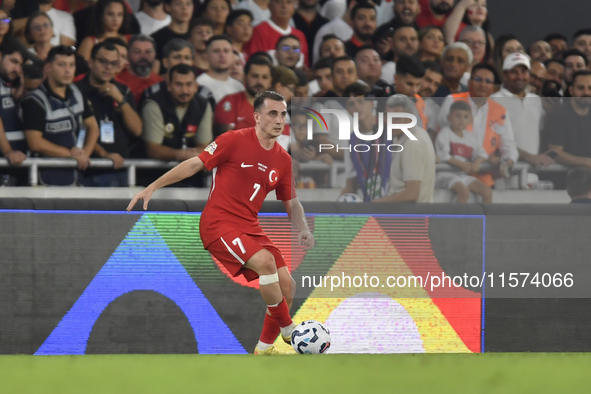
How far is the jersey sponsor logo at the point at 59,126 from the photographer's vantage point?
20.3 ft

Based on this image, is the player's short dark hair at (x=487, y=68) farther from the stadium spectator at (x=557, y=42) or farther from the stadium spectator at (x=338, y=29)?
the stadium spectator at (x=557, y=42)

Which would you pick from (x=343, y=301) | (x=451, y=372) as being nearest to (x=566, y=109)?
(x=343, y=301)

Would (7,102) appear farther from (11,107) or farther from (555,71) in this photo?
(555,71)

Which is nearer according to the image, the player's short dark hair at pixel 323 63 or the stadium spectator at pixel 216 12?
the player's short dark hair at pixel 323 63

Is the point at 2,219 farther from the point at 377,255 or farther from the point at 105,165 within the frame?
the point at 377,255

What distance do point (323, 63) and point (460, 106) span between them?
186cm

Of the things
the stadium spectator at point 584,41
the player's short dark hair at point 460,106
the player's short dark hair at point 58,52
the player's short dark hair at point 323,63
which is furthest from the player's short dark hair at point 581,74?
the player's short dark hair at point 58,52

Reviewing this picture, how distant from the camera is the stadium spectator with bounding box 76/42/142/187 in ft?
20.9

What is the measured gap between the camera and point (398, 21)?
26.3 feet

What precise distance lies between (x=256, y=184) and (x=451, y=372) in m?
1.91

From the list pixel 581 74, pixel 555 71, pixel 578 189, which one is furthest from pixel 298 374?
pixel 555 71

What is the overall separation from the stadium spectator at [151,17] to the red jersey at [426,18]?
270cm

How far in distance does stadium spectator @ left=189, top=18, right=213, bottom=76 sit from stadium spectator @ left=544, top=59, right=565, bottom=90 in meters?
3.49

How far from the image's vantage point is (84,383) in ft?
10.4
